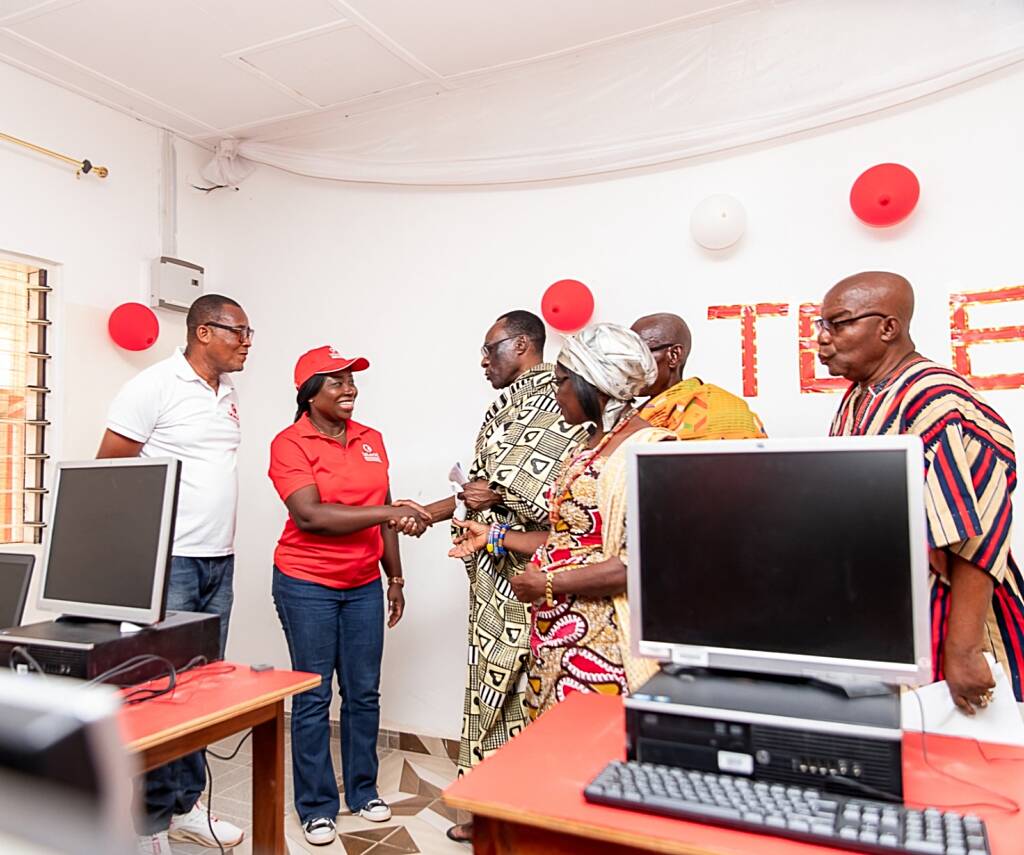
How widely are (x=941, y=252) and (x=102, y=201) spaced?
332 centimetres

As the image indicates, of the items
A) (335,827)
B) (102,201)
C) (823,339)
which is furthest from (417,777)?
(102,201)

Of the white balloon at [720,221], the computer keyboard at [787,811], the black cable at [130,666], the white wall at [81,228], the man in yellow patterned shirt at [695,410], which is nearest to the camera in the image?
the computer keyboard at [787,811]

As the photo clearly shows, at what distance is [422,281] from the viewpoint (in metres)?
3.52

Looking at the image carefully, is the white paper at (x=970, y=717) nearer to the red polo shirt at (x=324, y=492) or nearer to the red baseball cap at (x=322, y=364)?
the red polo shirt at (x=324, y=492)

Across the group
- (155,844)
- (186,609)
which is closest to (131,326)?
(186,609)

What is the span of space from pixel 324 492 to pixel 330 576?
282 mm

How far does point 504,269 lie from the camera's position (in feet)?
10.9

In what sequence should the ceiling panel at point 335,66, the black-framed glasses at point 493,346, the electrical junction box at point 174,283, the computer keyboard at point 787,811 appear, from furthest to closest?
the electrical junction box at point 174,283, the ceiling panel at point 335,66, the black-framed glasses at point 493,346, the computer keyboard at point 787,811

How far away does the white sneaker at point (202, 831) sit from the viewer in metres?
2.53

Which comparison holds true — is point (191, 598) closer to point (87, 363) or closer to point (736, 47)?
point (87, 363)

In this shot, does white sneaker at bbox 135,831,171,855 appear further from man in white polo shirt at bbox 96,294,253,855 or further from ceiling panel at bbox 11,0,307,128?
ceiling panel at bbox 11,0,307,128

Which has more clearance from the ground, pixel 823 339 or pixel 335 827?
pixel 823 339

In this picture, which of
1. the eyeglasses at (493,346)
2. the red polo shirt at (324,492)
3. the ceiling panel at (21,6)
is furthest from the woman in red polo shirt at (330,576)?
the ceiling panel at (21,6)

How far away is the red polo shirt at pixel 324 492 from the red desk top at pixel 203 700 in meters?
0.78
